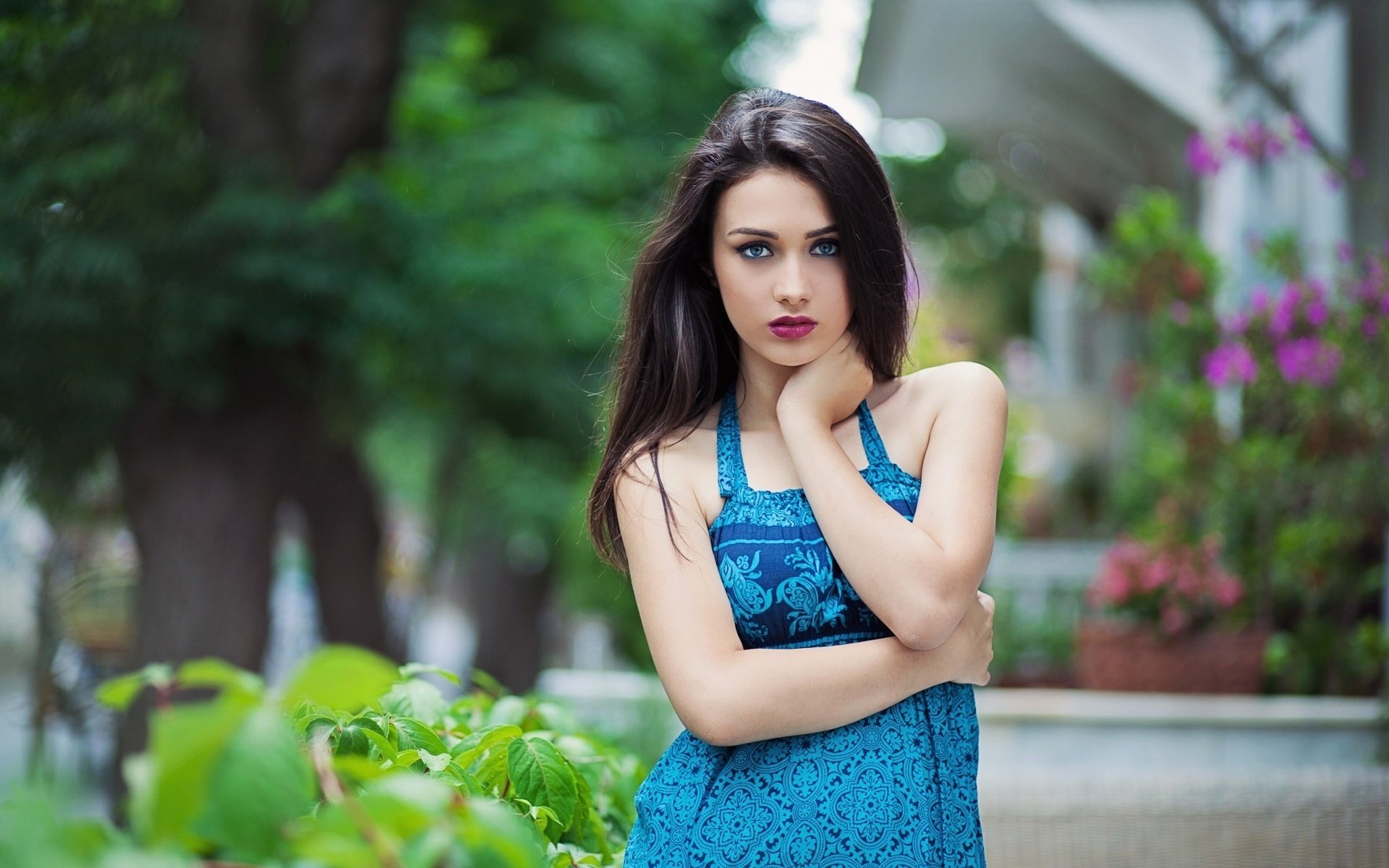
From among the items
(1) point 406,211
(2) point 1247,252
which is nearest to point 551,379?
(1) point 406,211

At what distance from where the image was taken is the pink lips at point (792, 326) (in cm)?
168

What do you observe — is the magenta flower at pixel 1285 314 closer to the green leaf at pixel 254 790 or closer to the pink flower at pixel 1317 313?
the pink flower at pixel 1317 313

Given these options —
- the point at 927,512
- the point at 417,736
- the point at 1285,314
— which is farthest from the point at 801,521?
the point at 1285,314

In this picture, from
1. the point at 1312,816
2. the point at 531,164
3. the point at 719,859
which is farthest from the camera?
the point at 531,164

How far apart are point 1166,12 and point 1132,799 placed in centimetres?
677

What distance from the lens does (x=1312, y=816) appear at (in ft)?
8.63

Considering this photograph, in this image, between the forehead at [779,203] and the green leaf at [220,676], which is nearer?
the green leaf at [220,676]

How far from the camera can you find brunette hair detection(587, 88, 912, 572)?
5.45ft

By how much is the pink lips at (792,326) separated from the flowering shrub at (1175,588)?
4487 millimetres

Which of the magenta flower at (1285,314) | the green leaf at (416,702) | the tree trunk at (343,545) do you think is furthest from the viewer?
the tree trunk at (343,545)

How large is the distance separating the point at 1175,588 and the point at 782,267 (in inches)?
183

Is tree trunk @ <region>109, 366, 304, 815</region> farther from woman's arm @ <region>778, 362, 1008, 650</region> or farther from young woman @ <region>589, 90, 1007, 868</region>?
woman's arm @ <region>778, 362, 1008, 650</region>

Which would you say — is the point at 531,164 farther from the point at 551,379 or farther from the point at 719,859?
the point at 719,859

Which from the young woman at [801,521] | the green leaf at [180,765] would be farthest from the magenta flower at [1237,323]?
the green leaf at [180,765]
